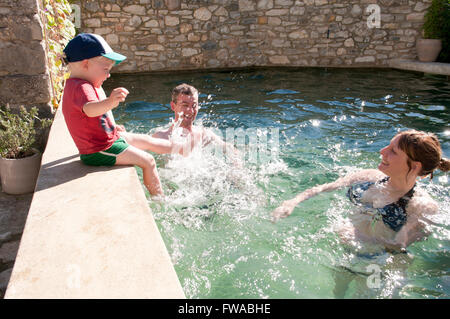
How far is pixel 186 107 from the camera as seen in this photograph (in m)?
4.15

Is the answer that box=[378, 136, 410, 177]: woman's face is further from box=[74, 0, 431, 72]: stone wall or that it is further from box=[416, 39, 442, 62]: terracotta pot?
box=[416, 39, 442, 62]: terracotta pot

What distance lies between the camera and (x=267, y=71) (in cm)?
967

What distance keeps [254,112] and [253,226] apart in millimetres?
3567

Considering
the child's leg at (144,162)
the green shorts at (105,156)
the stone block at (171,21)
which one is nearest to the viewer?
the green shorts at (105,156)

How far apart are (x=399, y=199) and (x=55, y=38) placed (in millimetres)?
4244

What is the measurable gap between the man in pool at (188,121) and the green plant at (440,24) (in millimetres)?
7990

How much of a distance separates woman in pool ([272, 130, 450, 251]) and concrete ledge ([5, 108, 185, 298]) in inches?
50.9

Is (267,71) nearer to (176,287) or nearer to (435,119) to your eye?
(435,119)

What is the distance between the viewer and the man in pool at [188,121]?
4102mm

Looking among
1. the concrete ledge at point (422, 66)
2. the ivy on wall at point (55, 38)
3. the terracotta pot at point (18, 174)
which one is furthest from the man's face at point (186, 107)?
the concrete ledge at point (422, 66)

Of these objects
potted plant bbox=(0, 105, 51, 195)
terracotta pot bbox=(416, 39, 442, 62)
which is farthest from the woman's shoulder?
terracotta pot bbox=(416, 39, 442, 62)

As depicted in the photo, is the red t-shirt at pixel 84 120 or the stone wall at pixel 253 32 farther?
the stone wall at pixel 253 32

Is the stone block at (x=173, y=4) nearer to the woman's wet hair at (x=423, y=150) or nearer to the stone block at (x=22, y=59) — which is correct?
the stone block at (x=22, y=59)
